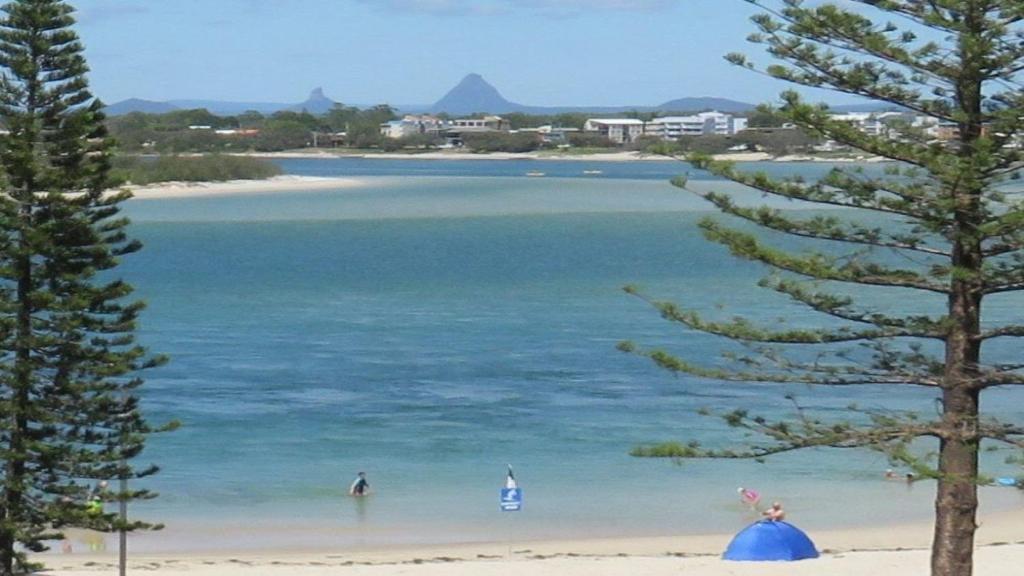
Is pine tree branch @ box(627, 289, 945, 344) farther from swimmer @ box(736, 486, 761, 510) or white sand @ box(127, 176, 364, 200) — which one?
white sand @ box(127, 176, 364, 200)

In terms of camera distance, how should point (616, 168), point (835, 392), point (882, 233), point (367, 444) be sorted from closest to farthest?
point (882, 233)
point (367, 444)
point (835, 392)
point (616, 168)

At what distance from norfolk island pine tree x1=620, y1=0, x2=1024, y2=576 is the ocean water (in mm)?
2444

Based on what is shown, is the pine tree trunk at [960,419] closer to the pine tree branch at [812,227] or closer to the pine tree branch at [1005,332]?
the pine tree branch at [1005,332]

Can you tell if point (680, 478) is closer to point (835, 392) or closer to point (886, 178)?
point (835, 392)

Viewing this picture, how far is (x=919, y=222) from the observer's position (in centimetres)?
1061

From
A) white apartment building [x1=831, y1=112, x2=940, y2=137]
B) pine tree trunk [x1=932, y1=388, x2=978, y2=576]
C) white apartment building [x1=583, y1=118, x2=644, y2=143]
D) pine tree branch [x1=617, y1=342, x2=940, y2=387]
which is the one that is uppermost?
white apartment building [x1=831, y1=112, x2=940, y2=137]

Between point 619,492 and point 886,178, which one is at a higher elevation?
point 886,178

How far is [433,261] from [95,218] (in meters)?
46.4

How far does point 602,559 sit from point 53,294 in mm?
6466

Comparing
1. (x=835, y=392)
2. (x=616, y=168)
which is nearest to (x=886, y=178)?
(x=835, y=392)

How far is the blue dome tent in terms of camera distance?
1683 cm

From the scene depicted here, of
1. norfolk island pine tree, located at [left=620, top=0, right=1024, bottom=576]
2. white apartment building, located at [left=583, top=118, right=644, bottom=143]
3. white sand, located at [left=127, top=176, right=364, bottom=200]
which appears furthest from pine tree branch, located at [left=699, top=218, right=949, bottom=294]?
white apartment building, located at [left=583, top=118, right=644, bottom=143]

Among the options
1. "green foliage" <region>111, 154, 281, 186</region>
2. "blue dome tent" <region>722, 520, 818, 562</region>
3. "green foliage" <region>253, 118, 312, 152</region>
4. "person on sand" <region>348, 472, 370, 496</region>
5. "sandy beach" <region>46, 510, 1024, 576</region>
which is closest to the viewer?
"sandy beach" <region>46, 510, 1024, 576</region>

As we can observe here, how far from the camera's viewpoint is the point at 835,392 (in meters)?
29.0
